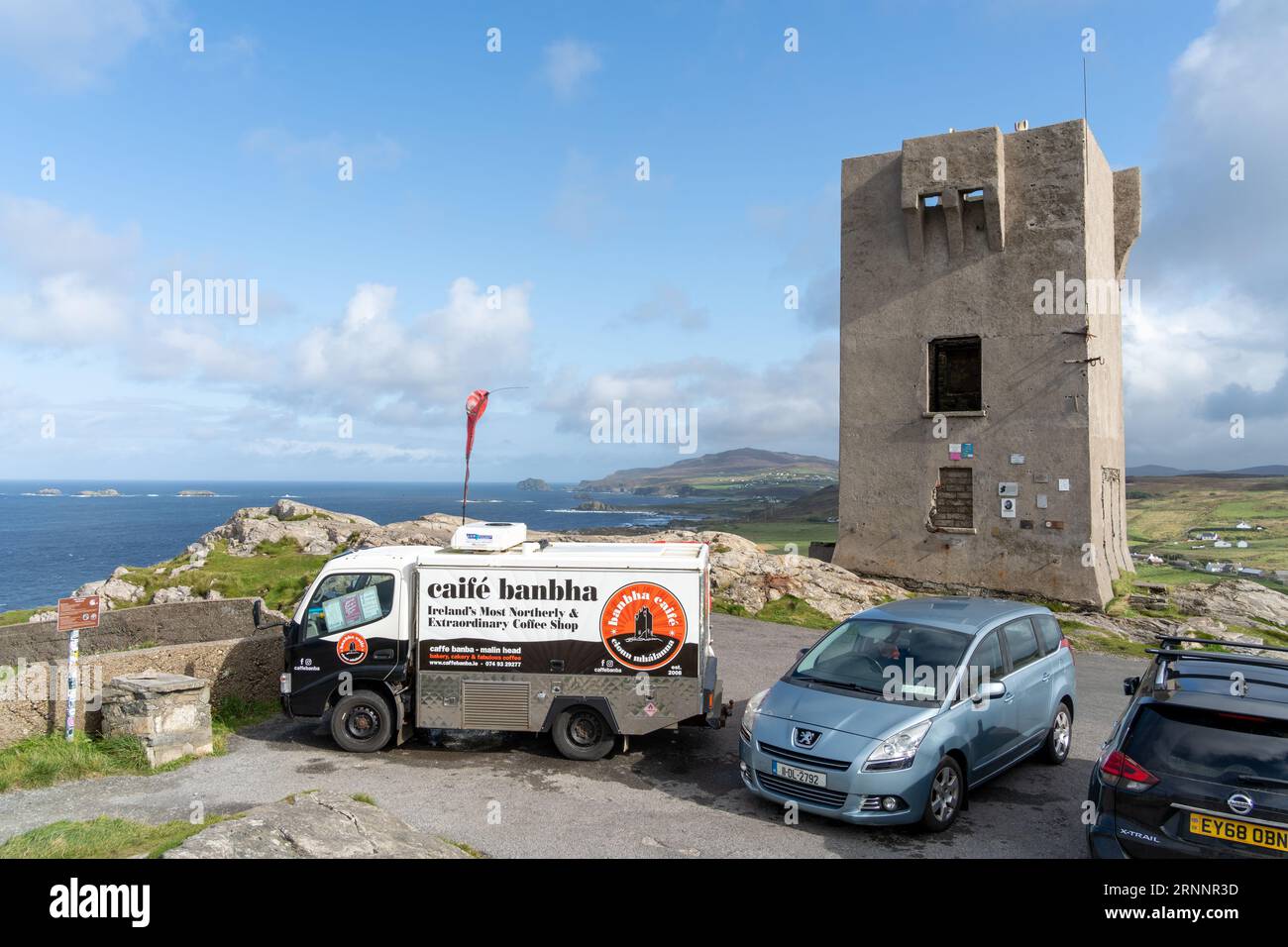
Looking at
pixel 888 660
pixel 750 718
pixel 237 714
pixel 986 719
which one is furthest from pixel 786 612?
pixel 237 714

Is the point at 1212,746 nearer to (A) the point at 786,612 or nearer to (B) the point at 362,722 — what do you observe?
(B) the point at 362,722

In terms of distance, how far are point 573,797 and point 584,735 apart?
4.43ft

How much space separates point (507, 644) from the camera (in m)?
10.0

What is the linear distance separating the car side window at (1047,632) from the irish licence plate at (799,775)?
3862mm

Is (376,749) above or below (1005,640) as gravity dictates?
below

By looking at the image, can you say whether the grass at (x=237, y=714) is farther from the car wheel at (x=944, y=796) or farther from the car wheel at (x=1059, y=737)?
the car wheel at (x=1059, y=737)

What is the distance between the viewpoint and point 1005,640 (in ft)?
29.7

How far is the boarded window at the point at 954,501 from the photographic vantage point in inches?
860

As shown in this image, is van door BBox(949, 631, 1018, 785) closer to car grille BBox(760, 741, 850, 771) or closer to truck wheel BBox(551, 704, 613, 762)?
car grille BBox(760, 741, 850, 771)

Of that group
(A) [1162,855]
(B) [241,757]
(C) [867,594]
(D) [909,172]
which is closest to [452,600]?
(B) [241,757]

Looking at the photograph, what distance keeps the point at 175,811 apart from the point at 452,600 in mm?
3556

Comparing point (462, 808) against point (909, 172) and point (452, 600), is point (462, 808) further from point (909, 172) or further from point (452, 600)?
point (909, 172)

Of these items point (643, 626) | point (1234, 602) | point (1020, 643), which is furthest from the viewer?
point (1234, 602)
